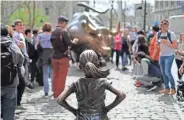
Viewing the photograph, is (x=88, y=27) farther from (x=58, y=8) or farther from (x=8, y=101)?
(x=58, y=8)

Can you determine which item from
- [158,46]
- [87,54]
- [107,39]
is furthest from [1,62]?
[107,39]

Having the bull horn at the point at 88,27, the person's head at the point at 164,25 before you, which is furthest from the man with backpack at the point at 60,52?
the bull horn at the point at 88,27

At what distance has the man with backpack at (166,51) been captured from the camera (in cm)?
901

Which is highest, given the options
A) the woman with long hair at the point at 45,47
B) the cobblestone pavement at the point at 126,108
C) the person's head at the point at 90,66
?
the person's head at the point at 90,66

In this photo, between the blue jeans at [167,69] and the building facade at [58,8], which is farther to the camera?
the building facade at [58,8]

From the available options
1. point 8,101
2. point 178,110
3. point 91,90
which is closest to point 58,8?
point 178,110

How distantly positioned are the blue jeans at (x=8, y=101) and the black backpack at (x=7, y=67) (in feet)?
0.55

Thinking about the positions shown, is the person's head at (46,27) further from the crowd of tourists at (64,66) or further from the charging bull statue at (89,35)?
the charging bull statue at (89,35)

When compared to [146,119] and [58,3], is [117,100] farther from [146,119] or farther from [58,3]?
[58,3]

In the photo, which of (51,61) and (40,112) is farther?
(51,61)

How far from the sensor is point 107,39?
55.4ft

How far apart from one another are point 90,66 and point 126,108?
429 centimetres

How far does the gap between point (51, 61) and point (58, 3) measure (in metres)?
51.0

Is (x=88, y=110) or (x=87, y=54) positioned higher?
(x=87, y=54)
